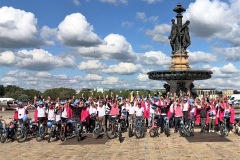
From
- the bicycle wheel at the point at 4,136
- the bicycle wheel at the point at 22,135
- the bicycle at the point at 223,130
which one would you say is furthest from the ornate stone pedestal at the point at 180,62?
the bicycle wheel at the point at 4,136

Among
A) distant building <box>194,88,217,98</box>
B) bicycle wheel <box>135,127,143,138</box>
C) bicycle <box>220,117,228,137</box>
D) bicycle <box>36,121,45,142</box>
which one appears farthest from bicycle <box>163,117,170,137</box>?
distant building <box>194,88,217,98</box>

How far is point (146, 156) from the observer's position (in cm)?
1297

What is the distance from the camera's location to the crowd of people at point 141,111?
18000mm

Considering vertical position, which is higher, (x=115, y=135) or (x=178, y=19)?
(x=178, y=19)

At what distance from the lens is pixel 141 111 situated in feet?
61.9

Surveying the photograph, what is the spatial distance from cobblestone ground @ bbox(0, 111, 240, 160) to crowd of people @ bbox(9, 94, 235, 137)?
161 cm

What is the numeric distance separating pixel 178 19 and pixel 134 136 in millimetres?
24864

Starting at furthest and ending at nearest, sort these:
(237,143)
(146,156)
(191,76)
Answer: (191,76)
(237,143)
(146,156)

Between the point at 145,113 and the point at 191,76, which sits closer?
A: the point at 145,113

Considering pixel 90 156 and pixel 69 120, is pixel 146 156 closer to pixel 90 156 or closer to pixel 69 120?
pixel 90 156

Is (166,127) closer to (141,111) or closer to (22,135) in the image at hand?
(141,111)

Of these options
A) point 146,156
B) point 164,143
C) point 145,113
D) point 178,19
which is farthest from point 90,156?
point 178,19

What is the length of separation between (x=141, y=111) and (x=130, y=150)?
469 cm

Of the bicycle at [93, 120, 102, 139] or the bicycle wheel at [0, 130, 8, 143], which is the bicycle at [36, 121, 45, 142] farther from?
the bicycle at [93, 120, 102, 139]
